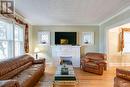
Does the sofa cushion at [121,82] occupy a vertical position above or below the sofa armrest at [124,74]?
below

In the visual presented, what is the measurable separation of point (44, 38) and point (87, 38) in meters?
2.53

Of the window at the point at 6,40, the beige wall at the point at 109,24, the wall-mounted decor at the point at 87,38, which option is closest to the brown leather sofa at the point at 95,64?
the beige wall at the point at 109,24

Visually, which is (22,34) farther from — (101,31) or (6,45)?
(101,31)

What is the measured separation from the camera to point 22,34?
743cm

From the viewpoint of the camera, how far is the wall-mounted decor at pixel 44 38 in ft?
31.3

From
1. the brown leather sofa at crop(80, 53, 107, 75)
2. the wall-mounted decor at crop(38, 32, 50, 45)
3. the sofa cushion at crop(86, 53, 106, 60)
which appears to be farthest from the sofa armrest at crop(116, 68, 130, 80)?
the wall-mounted decor at crop(38, 32, 50, 45)

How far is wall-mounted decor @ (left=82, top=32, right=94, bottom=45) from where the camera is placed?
31.5ft

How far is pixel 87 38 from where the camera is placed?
966 cm

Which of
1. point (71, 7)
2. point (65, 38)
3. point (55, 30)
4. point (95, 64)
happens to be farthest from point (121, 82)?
point (55, 30)

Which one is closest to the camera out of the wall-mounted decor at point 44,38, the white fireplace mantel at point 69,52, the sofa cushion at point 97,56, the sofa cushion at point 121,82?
the sofa cushion at point 121,82

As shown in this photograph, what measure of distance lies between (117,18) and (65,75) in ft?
10.1

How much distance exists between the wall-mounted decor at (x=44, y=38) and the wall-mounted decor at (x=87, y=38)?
6.80 feet

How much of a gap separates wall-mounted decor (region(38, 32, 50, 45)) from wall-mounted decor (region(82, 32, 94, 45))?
2.07m

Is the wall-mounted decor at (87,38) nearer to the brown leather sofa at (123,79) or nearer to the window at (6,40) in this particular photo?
the window at (6,40)
